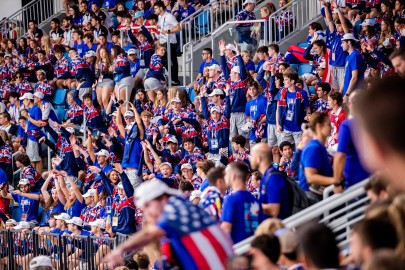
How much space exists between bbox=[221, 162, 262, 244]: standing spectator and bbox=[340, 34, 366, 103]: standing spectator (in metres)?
5.58

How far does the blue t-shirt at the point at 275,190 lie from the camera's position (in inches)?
280

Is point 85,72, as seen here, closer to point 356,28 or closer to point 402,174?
point 356,28

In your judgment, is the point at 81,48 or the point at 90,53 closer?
the point at 90,53

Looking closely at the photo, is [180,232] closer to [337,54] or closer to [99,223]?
[99,223]

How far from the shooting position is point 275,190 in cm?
714

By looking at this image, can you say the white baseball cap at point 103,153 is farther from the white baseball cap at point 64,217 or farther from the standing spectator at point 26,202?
the white baseball cap at point 64,217

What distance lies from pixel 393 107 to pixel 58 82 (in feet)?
50.4

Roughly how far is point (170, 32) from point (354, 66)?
4858 millimetres

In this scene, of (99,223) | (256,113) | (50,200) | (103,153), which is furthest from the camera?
(50,200)

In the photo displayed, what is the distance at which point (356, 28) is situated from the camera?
1395 centimetres

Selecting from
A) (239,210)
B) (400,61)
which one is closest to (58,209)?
(239,210)

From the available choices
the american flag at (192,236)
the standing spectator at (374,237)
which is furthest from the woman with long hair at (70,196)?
the standing spectator at (374,237)

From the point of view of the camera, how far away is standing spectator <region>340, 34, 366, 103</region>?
12375 millimetres

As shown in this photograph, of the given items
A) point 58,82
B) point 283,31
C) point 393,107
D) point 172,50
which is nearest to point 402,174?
point 393,107
